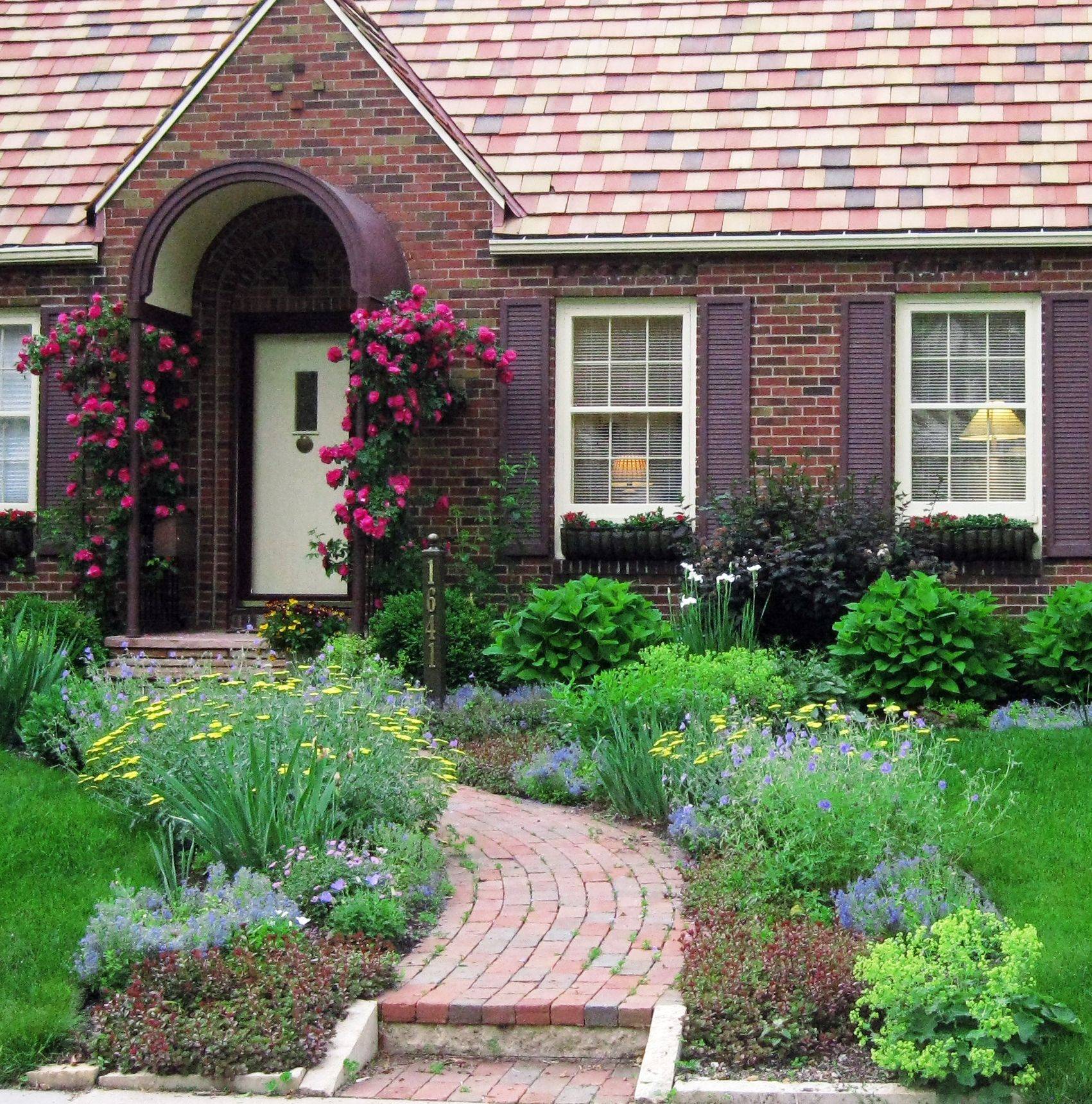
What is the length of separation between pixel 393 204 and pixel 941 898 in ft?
24.7

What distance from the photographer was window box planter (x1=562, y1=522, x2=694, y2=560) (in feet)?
35.3

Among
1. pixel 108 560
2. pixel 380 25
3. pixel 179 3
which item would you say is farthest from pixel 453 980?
pixel 179 3

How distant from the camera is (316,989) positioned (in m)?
4.74

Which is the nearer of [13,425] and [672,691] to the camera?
[672,691]

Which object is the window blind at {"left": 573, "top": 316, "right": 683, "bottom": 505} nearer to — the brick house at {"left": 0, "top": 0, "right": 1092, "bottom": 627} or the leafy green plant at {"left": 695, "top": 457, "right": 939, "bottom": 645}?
the brick house at {"left": 0, "top": 0, "right": 1092, "bottom": 627}

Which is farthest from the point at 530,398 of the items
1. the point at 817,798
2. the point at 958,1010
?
the point at 958,1010

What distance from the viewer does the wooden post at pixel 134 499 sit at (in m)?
10.6

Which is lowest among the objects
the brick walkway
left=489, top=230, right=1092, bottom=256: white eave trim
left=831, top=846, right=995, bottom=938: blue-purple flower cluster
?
the brick walkway

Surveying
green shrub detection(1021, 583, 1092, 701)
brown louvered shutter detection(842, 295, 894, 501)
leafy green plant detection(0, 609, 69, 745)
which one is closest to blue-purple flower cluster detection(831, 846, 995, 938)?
green shrub detection(1021, 583, 1092, 701)

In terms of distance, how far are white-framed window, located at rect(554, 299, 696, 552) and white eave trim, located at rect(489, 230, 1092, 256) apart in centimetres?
42

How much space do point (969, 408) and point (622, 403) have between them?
2.45 meters

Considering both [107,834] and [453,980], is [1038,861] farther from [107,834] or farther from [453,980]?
[107,834]

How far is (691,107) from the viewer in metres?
A: 11.6

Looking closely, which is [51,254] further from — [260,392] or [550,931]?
[550,931]
